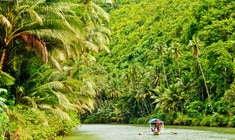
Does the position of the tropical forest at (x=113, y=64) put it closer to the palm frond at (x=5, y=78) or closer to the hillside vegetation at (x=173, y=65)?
the palm frond at (x=5, y=78)

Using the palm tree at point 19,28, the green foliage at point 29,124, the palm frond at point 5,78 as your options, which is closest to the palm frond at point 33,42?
Answer: the palm tree at point 19,28

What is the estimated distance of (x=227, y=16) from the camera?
53938 millimetres

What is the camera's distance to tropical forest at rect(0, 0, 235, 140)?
49.5 feet

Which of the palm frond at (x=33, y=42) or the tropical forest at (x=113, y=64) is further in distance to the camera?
the tropical forest at (x=113, y=64)

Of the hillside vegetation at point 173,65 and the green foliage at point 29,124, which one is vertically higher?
the hillside vegetation at point 173,65

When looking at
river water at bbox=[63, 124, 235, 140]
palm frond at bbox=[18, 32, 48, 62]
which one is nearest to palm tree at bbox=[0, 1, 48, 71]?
palm frond at bbox=[18, 32, 48, 62]

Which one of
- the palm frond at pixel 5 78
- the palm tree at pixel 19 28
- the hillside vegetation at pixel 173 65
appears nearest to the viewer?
the palm frond at pixel 5 78

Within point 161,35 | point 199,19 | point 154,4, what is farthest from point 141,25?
point 199,19

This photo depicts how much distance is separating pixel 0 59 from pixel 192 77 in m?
40.4

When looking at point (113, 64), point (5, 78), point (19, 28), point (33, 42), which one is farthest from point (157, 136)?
point (113, 64)

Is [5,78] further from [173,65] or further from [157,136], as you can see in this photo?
[173,65]

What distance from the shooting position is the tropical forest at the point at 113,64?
15.1m

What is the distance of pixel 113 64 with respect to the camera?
3228 inches

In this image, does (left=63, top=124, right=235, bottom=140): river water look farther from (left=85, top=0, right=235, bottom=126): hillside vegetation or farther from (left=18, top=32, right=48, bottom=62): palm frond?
(left=18, top=32, right=48, bottom=62): palm frond
